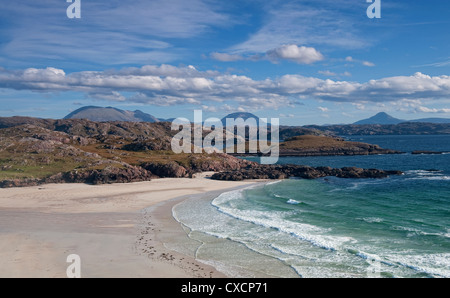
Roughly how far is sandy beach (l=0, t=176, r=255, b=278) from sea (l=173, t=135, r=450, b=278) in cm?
283

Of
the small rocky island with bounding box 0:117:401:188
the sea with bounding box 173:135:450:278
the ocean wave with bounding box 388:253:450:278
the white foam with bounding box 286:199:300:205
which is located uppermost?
the small rocky island with bounding box 0:117:401:188

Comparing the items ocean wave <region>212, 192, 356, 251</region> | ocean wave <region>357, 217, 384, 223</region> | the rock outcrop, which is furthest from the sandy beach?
ocean wave <region>357, 217, 384, 223</region>

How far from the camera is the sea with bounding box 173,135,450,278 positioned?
2136 centimetres

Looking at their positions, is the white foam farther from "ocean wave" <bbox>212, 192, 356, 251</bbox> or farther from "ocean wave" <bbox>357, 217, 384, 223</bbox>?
"ocean wave" <bbox>357, 217, 384, 223</bbox>

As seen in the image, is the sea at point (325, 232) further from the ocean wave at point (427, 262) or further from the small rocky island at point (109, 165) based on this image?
the small rocky island at point (109, 165)

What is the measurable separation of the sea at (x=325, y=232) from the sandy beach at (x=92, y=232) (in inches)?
111

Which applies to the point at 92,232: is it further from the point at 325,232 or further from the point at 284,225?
the point at 325,232

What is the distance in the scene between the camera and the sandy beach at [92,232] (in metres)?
20.7

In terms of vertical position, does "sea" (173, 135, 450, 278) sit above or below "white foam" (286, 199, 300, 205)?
above

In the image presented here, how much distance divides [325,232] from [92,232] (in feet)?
71.5

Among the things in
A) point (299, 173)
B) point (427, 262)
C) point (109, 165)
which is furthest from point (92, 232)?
point (299, 173)

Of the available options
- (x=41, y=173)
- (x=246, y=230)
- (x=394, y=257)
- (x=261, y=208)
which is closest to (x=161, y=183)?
(x=41, y=173)

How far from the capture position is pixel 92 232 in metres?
29.5

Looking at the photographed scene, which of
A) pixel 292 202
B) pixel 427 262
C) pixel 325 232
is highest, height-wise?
pixel 427 262
